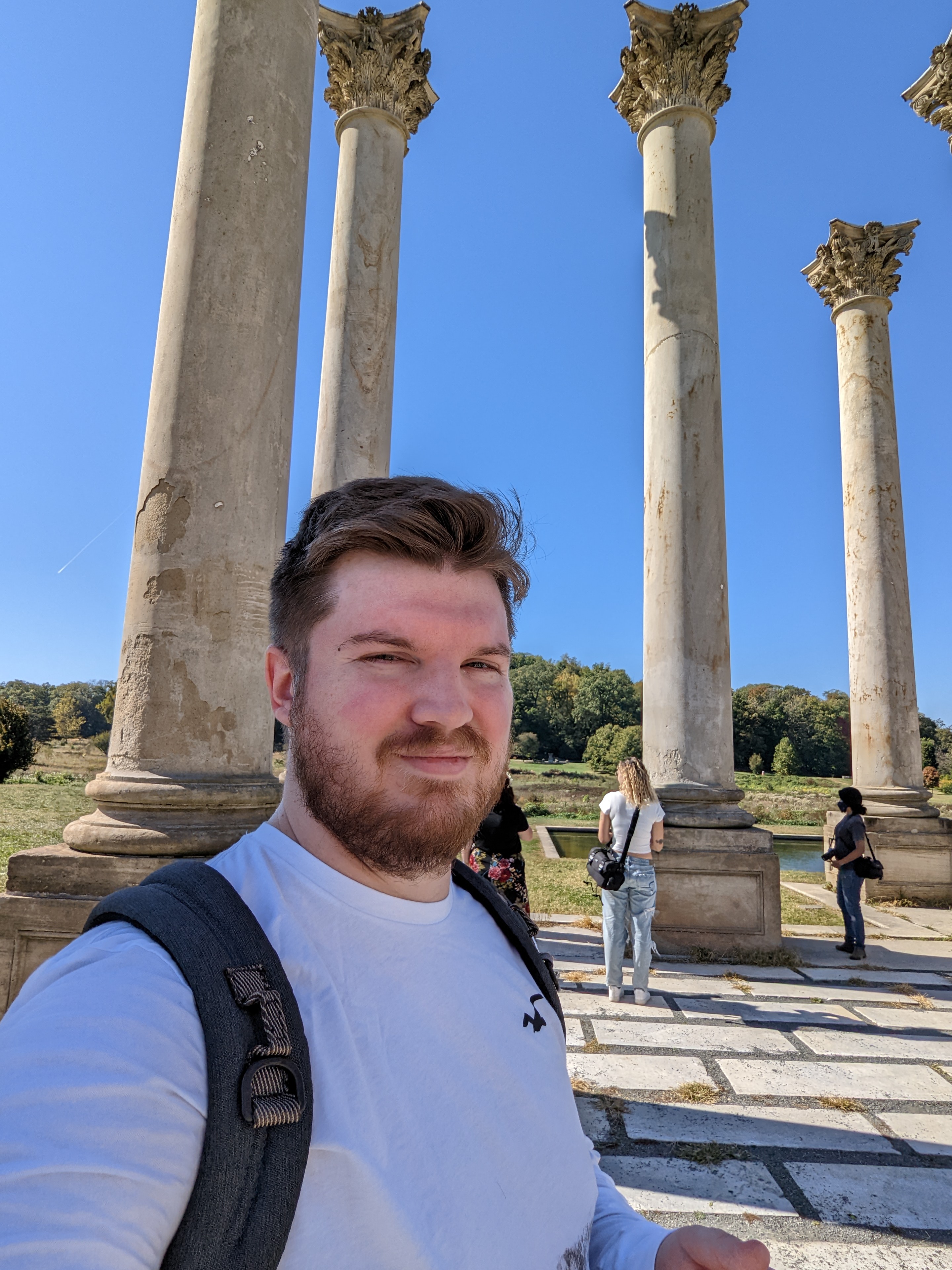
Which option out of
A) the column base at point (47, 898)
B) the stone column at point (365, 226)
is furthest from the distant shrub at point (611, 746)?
the column base at point (47, 898)

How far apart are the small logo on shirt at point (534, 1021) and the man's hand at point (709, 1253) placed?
657mm

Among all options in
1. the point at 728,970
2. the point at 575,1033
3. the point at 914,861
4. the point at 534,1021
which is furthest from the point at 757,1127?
the point at 914,861

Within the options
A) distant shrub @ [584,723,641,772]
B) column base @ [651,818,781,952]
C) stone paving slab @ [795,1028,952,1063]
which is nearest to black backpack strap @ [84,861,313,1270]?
stone paving slab @ [795,1028,952,1063]

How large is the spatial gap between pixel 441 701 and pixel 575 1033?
10.3 meters

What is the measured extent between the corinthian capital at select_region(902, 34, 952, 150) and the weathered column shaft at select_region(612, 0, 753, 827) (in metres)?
6.36

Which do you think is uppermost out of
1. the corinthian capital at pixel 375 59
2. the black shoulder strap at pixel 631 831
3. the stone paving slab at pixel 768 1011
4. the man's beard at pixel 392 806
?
the corinthian capital at pixel 375 59

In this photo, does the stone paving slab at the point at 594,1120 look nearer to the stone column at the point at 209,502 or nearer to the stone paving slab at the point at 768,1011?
the stone paving slab at the point at 768,1011

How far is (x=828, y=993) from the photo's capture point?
13414 mm

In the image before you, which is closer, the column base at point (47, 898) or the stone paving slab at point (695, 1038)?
the column base at point (47, 898)

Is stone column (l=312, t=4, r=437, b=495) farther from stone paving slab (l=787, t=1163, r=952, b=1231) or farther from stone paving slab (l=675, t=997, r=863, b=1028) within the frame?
stone paving slab (l=787, t=1163, r=952, b=1231)

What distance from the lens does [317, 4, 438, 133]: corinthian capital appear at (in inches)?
730

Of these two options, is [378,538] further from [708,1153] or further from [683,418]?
[683,418]

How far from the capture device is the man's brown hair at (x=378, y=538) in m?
2.61

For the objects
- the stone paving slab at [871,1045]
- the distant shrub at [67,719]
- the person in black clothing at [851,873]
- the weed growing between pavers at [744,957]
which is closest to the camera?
the stone paving slab at [871,1045]
